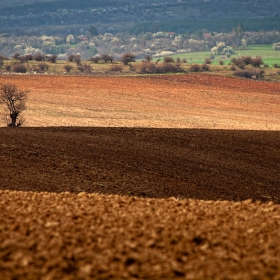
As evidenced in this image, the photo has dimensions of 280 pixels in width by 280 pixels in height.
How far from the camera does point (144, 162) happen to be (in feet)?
87.4

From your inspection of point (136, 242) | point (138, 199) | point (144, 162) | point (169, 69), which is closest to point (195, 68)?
point (169, 69)

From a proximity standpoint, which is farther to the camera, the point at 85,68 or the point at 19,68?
the point at 85,68

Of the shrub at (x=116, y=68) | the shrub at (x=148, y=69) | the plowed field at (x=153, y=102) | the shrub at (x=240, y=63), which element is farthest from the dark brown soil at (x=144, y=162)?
the shrub at (x=240, y=63)

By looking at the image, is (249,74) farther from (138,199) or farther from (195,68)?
(138,199)

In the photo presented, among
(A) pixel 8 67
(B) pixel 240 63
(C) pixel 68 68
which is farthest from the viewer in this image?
(B) pixel 240 63

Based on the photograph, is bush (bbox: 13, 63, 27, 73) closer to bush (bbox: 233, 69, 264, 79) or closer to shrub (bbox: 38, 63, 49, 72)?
shrub (bbox: 38, 63, 49, 72)

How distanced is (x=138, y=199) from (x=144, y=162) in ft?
41.8

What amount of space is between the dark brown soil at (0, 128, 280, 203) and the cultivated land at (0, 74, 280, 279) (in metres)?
0.05

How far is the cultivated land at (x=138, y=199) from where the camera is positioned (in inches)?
361

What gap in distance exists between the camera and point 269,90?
85312 millimetres

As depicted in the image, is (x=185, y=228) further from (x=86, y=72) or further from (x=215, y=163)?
(x=86, y=72)

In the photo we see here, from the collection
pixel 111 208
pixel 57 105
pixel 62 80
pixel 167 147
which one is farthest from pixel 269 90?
pixel 111 208

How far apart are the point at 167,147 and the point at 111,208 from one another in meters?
18.3

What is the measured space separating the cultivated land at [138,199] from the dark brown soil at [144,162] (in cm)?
5
